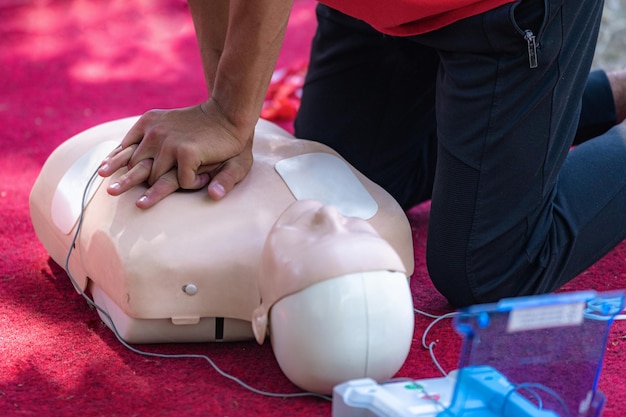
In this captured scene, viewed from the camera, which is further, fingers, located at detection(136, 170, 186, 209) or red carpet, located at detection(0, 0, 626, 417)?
fingers, located at detection(136, 170, 186, 209)

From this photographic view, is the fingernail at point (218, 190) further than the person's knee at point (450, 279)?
No

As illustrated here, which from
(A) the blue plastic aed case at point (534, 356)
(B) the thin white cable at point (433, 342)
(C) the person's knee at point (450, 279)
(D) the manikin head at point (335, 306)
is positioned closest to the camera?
(A) the blue plastic aed case at point (534, 356)

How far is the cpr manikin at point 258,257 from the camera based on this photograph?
103 centimetres

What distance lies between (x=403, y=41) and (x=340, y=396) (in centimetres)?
78

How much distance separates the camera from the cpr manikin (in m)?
1.03

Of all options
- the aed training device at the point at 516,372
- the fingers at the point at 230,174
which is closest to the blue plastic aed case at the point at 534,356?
the aed training device at the point at 516,372

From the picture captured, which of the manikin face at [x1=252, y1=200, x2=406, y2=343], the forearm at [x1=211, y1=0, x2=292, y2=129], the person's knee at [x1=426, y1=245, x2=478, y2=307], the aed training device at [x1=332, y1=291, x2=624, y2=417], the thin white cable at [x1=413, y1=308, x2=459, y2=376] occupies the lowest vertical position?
the thin white cable at [x1=413, y1=308, x2=459, y2=376]

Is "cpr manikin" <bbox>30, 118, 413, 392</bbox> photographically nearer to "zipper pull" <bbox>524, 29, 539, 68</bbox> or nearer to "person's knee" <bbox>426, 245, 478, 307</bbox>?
"person's knee" <bbox>426, 245, 478, 307</bbox>

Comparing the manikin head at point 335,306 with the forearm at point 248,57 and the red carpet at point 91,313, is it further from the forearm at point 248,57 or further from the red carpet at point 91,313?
the forearm at point 248,57

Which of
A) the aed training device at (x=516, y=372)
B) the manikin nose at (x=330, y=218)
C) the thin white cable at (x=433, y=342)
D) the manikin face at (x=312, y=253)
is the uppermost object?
the manikin nose at (x=330, y=218)

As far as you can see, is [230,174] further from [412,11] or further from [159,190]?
[412,11]

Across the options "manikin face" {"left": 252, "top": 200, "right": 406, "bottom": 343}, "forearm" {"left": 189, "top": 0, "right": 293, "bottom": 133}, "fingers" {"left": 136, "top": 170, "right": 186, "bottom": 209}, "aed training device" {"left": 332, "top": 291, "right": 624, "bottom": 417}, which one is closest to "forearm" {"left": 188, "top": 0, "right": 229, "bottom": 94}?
"forearm" {"left": 189, "top": 0, "right": 293, "bottom": 133}

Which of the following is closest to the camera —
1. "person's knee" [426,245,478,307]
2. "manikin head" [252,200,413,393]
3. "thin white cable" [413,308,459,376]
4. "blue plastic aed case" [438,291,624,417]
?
"blue plastic aed case" [438,291,624,417]

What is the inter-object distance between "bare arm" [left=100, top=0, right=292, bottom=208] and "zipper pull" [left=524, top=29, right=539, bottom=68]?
34 cm
